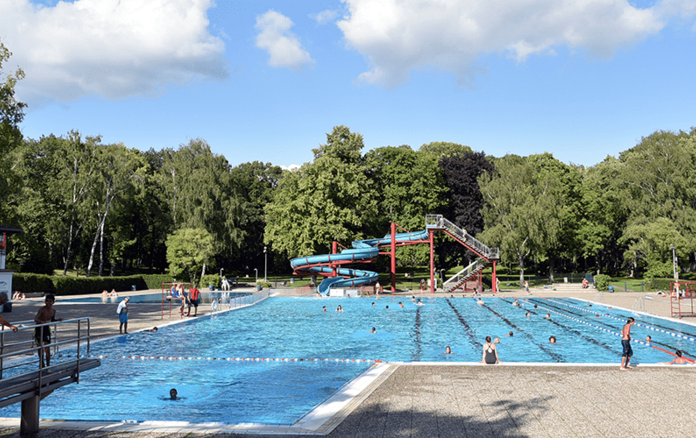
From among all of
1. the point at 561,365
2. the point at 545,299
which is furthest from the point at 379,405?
the point at 545,299

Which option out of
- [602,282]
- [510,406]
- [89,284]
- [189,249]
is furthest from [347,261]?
[510,406]

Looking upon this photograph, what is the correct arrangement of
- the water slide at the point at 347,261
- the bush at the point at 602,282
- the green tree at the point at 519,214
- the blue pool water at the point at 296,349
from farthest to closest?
1. the green tree at the point at 519,214
2. the bush at the point at 602,282
3. the water slide at the point at 347,261
4. the blue pool water at the point at 296,349

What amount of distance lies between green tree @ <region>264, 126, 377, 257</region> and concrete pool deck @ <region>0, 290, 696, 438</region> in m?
36.4

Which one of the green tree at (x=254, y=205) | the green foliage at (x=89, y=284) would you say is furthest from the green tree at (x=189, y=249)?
the green tree at (x=254, y=205)

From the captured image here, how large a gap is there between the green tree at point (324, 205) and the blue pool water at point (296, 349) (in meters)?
14.4

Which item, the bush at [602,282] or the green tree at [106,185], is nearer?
the bush at [602,282]

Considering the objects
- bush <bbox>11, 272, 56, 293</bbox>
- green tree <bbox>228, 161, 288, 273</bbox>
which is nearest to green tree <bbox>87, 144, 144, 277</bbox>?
bush <bbox>11, 272, 56, 293</bbox>

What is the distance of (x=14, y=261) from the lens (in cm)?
4972

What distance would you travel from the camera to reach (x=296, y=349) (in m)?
20.1

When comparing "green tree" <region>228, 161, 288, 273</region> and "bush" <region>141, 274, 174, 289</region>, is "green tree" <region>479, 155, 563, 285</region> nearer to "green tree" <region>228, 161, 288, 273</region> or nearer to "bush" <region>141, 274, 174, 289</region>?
"green tree" <region>228, 161, 288, 273</region>

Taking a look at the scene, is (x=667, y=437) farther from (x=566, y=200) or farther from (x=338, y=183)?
(x=566, y=200)

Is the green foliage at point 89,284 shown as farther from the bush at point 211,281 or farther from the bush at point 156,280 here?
the bush at point 211,281

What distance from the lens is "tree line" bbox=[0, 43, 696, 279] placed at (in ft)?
163

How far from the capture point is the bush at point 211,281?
50938mm
